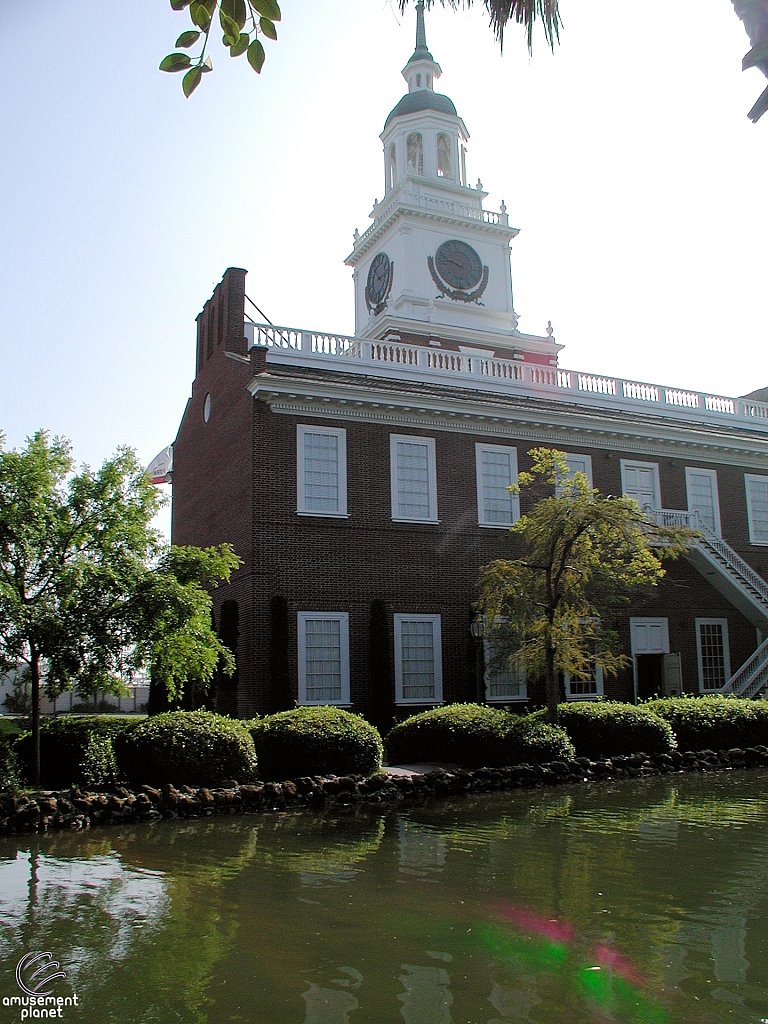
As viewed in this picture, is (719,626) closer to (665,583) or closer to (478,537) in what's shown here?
(665,583)

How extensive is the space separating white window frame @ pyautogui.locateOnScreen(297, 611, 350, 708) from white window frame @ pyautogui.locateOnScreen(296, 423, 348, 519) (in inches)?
95.0

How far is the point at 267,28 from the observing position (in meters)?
3.39

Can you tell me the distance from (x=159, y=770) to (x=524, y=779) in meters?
6.41

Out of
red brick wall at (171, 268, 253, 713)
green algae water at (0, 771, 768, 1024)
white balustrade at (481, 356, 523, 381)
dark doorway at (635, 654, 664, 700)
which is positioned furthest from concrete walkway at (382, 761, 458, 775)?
white balustrade at (481, 356, 523, 381)

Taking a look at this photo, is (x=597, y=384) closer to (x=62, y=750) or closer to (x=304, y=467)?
(x=304, y=467)

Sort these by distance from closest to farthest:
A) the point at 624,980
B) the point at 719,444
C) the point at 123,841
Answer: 1. the point at 624,980
2. the point at 123,841
3. the point at 719,444

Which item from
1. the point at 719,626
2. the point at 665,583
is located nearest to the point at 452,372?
the point at 665,583

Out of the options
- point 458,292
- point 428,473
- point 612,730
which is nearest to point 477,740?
point 612,730

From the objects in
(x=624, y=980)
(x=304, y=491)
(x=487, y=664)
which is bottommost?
(x=624, y=980)

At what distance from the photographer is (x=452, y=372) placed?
2658cm

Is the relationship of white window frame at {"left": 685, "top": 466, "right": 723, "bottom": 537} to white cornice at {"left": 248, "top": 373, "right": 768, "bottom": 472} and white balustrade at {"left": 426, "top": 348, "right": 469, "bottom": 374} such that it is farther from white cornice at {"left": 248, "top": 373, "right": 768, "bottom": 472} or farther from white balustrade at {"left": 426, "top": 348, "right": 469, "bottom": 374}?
white balustrade at {"left": 426, "top": 348, "right": 469, "bottom": 374}

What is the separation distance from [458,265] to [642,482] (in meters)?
17.3

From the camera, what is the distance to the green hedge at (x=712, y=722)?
2006 cm

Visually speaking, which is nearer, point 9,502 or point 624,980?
point 624,980
